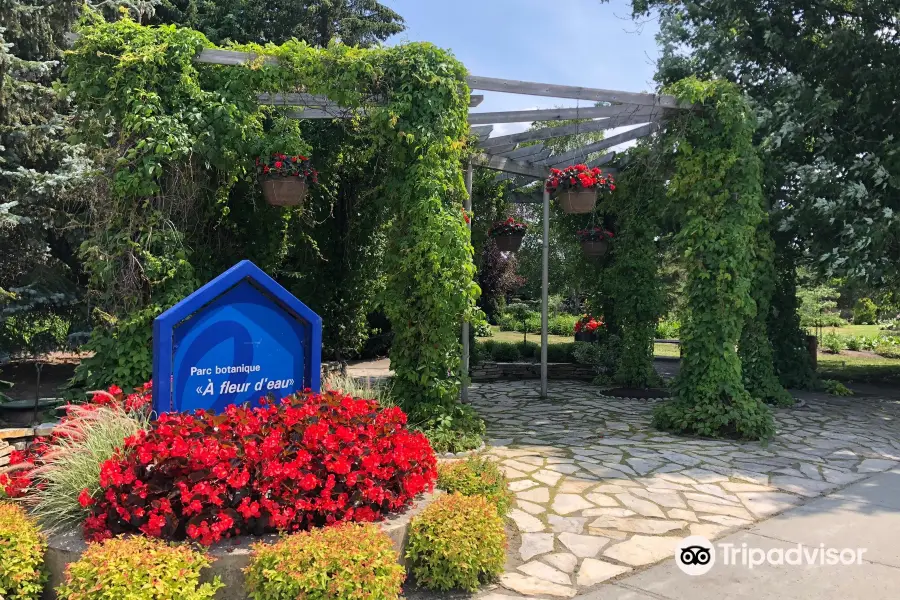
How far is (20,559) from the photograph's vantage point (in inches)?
112

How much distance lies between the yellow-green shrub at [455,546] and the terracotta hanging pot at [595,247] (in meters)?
6.92

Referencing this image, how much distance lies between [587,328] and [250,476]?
986cm

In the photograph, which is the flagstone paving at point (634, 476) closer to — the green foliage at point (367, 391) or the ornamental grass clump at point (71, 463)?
the green foliage at point (367, 391)

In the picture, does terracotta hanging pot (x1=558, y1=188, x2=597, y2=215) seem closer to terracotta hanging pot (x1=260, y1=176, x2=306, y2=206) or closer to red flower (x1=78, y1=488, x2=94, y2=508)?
terracotta hanging pot (x1=260, y1=176, x2=306, y2=206)

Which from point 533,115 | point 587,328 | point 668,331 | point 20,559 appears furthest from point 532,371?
point 668,331

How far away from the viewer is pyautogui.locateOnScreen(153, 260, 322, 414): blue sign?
3.60 meters

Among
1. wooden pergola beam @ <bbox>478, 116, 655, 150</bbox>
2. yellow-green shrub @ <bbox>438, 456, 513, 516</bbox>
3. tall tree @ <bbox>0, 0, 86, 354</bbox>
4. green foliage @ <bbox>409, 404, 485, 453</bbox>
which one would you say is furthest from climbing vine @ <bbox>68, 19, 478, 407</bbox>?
tall tree @ <bbox>0, 0, 86, 354</bbox>

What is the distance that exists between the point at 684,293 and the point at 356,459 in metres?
4.53

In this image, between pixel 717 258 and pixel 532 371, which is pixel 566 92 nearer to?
pixel 717 258

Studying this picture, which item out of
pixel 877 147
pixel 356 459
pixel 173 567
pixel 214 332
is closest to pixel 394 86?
pixel 214 332

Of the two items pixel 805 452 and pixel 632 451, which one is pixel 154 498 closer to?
pixel 632 451

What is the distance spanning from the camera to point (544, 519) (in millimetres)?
4152

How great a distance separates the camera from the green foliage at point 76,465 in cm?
321

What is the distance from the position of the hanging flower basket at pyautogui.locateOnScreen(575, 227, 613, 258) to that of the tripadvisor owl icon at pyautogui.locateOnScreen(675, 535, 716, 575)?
6.36 metres
